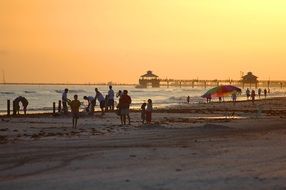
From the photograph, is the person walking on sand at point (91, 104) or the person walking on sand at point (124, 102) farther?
the person walking on sand at point (91, 104)

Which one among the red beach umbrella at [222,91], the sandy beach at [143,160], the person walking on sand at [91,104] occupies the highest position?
the red beach umbrella at [222,91]

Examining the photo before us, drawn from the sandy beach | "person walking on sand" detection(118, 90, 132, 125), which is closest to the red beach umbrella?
"person walking on sand" detection(118, 90, 132, 125)

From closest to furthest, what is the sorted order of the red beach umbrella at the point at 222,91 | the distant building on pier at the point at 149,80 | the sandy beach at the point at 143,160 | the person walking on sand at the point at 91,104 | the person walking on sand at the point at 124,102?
the sandy beach at the point at 143,160, the person walking on sand at the point at 124,102, the red beach umbrella at the point at 222,91, the person walking on sand at the point at 91,104, the distant building on pier at the point at 149,80

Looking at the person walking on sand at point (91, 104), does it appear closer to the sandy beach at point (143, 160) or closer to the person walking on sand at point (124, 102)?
the person walking on sand at point (124, 102)

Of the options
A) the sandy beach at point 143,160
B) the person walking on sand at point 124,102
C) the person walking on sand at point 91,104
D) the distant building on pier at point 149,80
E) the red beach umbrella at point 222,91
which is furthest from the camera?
the distant building on pier at point 149,80

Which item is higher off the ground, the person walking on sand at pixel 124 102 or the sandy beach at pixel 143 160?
the person walking on sand at pixel 124 102

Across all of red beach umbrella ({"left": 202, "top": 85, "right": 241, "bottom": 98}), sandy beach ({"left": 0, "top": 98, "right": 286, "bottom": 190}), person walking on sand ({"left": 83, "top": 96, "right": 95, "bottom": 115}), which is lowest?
sandy beach ({"left": 0, "top": 98, "right": 286, "bottom": 190})

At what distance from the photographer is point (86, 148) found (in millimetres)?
15523

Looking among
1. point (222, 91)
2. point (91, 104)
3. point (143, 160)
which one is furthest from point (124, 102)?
point (143, 160)

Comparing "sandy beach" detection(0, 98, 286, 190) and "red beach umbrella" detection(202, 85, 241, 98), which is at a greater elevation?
"red beach umbrella" detection(202, 85, 241, 98)

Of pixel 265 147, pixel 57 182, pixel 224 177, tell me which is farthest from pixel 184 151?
pixel 57 182

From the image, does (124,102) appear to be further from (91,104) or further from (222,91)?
(222,91)

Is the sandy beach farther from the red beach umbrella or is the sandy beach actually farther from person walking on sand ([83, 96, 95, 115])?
person walking on sand ([83, 96, 95, 115])

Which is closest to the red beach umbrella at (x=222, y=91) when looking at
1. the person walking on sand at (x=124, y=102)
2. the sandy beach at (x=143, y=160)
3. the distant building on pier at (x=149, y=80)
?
the person walking on sand at (x=124, y=102)
